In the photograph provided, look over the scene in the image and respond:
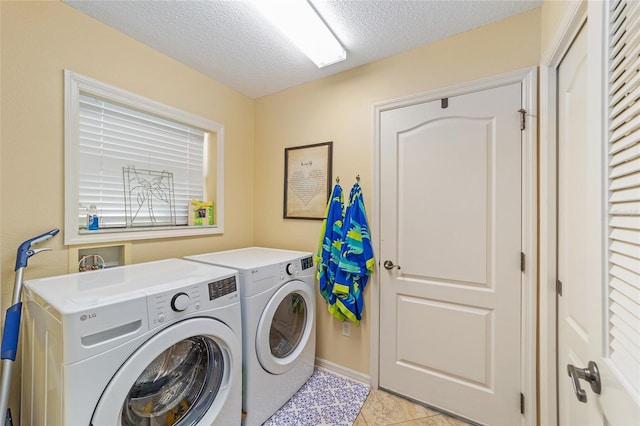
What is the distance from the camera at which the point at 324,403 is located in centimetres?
176

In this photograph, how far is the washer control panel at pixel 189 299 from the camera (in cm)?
106

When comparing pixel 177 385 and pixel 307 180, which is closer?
pixel 177 385

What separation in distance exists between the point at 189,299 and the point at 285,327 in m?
0.89

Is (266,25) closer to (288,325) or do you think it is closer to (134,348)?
(134,348)

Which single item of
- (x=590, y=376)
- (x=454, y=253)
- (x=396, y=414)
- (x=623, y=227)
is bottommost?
(x=396, y=414)

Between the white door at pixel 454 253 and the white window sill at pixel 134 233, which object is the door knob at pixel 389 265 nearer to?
the white door at pixel 454 253

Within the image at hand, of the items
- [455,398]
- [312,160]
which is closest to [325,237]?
[312,160]

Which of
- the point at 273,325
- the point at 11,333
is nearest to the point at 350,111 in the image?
the point at 273,325

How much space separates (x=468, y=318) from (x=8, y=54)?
2.76 meters

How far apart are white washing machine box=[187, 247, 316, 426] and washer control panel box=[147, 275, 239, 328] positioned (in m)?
0.14

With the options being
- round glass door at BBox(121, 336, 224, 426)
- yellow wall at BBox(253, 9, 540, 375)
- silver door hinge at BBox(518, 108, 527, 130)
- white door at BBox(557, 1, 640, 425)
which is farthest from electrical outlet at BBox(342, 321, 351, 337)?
silver door hinge at BBox(518, 108, 527, 130)

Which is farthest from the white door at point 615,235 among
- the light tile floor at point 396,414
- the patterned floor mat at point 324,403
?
the patterned floor mat at point 324,403

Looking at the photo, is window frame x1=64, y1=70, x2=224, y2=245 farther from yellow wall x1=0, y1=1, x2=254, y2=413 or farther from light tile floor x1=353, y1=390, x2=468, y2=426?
light tile floor x1=353, y1=390, x2=468, y2=426

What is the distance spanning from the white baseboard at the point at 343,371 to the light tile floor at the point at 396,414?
0.48ft
